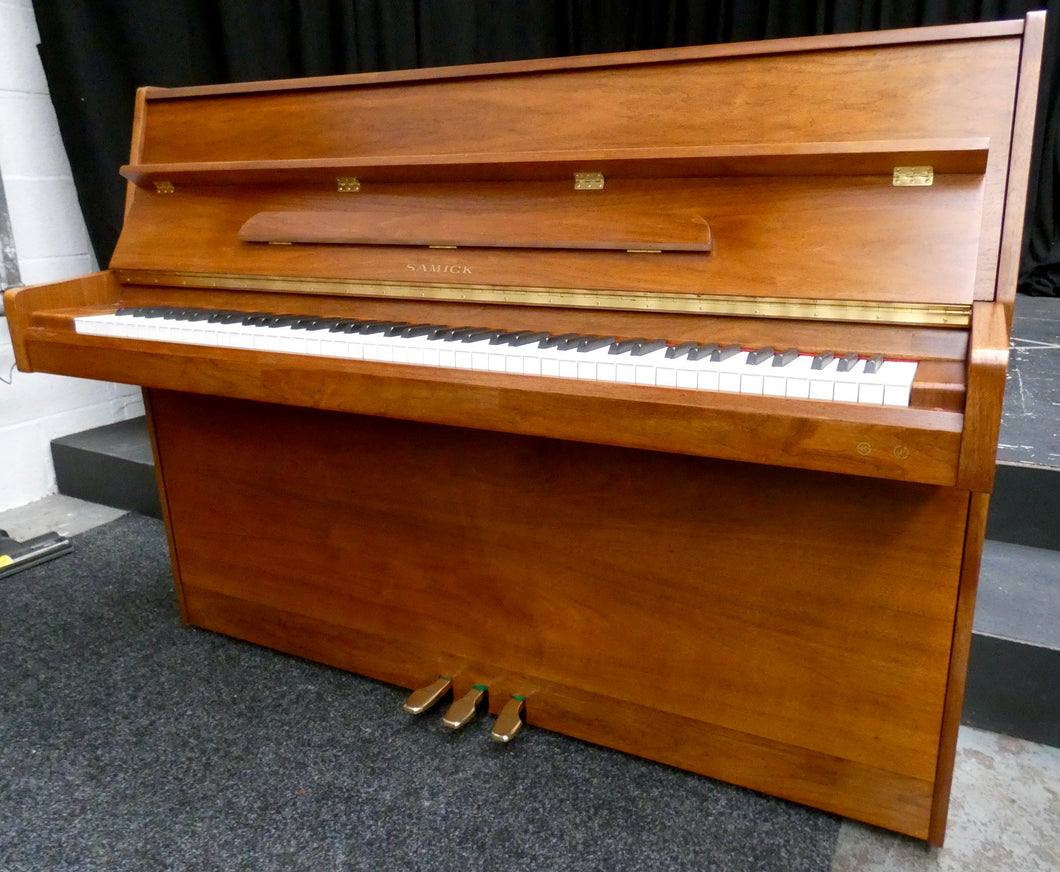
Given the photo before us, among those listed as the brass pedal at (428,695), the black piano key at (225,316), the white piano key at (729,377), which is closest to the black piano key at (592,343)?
the white piano key at (729,377)

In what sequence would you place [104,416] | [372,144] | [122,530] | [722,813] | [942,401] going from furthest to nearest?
[104,416]
[122,530]
[372,144]
[722,813]
[942,401]

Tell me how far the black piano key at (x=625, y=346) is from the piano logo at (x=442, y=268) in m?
0.33

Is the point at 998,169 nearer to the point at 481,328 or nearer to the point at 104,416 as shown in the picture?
the point at 481,328

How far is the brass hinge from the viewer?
3.58ft

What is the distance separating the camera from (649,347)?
1152 millimetres

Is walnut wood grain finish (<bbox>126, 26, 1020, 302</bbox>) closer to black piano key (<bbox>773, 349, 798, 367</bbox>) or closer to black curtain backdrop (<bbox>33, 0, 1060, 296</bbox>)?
black piano key (<bbox>773, 349, 798, 367</bbox>)

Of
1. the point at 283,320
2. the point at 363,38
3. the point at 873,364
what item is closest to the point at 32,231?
the point at 363,38

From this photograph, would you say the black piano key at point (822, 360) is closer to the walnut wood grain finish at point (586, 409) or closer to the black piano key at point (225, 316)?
the walnut wood grain finish at point (586, 409)

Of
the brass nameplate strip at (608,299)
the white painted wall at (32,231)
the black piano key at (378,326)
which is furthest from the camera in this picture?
the white painted wall at (32,231)

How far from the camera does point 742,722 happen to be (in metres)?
1.34

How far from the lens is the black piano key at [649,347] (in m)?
1.12

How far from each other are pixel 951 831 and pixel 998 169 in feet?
3.34

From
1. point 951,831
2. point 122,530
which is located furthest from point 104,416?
point 951,831

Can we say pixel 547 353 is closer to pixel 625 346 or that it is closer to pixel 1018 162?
pixel 625 346
